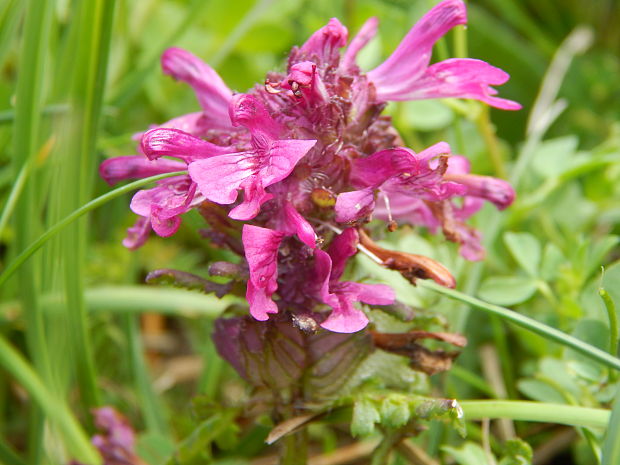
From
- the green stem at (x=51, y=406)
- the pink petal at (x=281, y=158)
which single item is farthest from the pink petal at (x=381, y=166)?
the green stem at (x=51, y=406)

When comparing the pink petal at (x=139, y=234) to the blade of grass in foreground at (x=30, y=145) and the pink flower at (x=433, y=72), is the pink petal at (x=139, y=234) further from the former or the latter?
the pink flower at (x=433, y=72)

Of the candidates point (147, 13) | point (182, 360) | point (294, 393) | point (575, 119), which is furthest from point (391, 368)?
point (147, 13)

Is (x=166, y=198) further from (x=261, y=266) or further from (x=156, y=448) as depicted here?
(x=156, y=448)

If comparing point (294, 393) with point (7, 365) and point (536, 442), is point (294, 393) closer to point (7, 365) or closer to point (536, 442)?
point (7, 365)

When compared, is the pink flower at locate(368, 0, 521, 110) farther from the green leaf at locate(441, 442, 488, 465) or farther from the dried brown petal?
the green leaf at locate(441, 442, 488, 465)

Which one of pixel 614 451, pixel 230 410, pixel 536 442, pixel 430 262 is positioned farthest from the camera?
pixel 536 442

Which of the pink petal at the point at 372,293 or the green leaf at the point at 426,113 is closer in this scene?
the pink petal at the point at 372,293
